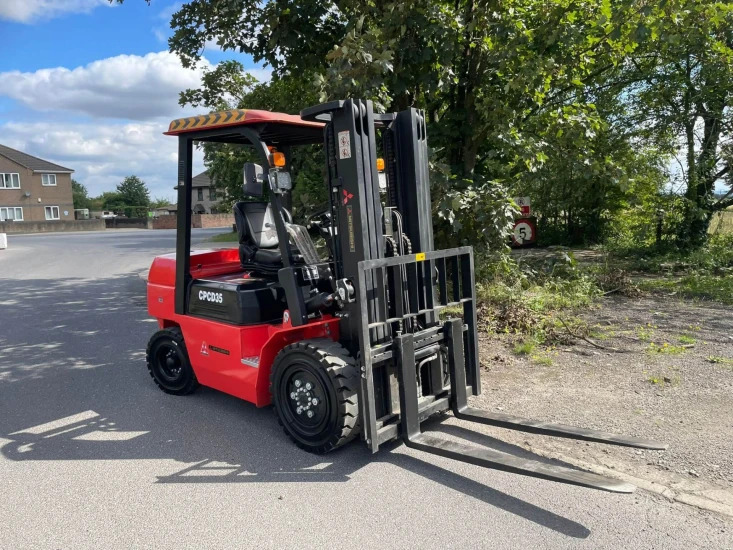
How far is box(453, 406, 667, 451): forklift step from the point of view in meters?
4.06

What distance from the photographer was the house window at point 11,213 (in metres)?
61.5

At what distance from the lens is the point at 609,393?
5.63 meters

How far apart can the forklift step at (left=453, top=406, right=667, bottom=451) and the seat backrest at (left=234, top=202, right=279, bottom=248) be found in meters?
2.25

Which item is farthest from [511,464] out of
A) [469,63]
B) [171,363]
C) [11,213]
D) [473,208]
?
[11,213]

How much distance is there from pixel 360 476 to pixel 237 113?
118 inches

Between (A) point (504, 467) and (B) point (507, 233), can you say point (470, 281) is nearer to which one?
(A) point (504, 467)

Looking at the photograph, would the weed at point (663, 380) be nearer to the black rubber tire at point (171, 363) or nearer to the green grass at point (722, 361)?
the green grass at point (722, 361)

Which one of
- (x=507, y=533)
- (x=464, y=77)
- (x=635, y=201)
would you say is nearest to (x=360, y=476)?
(x=507, y=533)

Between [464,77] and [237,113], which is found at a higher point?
[464,77]

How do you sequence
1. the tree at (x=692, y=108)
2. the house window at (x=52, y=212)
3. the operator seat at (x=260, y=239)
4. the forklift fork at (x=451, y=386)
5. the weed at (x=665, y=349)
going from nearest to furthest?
1. the forklift fork at (x=451, y=386)
2. the operator seat at (x=260, y=239)
3. the weed at (x=665, y=349)
4. the tree at (x=692, y=108)
5. the house window at (x=52, y=212)

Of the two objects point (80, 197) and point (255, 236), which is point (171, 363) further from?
point (80, 197)

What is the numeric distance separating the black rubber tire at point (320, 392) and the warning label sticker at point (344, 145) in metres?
1.44

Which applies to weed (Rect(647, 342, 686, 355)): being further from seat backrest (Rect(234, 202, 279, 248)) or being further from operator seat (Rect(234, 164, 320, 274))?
seat backrest (Rect(234, 202, 279, 248))

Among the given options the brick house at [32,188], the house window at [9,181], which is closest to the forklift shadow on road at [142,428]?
the brick house at [32,188]
